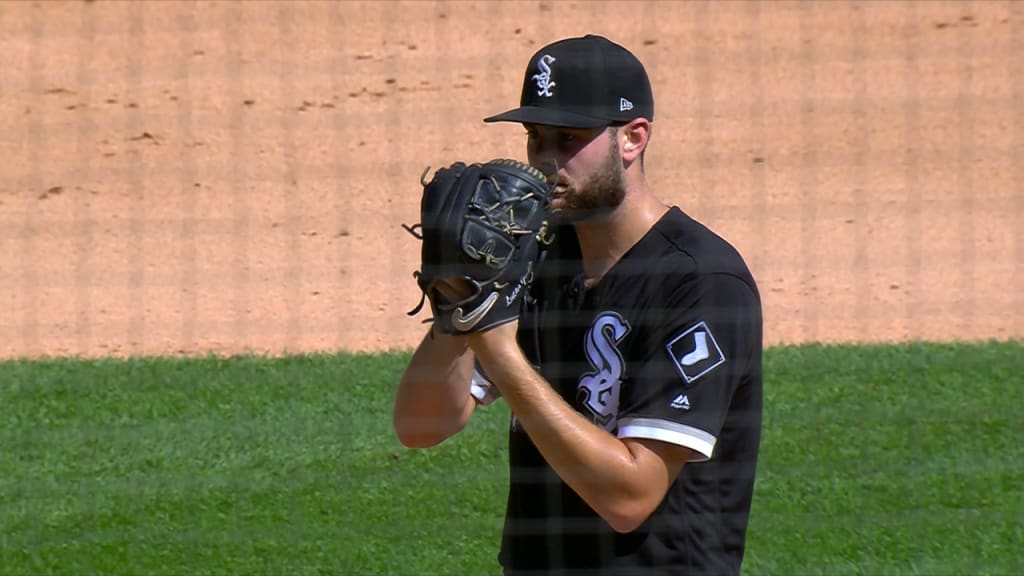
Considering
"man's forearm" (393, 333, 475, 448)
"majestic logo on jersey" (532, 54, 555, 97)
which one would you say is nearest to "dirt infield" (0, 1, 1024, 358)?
"man's forearm" (393, 333, 475, 448)

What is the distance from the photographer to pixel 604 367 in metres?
2.86

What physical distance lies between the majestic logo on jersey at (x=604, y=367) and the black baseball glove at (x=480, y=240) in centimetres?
24

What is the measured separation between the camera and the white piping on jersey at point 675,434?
2.64 meters

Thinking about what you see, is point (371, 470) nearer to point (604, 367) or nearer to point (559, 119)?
point (604, 367)

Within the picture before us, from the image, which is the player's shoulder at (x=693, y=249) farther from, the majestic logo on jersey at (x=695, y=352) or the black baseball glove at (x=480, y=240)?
the black baseball glove at (x=480, y=240)

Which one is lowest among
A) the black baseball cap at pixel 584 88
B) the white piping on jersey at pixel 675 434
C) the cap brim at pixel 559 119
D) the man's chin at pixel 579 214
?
A: the white piping on jersey at pixel 675 434

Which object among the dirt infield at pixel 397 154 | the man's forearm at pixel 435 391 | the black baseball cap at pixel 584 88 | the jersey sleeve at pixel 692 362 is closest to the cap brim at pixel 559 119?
the black baseball cap at pixel 584 88

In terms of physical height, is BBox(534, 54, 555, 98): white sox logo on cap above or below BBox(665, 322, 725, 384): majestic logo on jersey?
above

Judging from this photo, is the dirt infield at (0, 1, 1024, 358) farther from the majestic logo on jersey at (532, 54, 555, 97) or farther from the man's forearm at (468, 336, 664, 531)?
the man's forearm at (468, 336, 664, 531)

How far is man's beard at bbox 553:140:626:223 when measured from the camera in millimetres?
2793

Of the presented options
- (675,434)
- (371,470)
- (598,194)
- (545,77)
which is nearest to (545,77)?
(545,77)

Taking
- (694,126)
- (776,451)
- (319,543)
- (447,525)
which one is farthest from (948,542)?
(694,126)

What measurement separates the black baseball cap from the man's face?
0.03 m

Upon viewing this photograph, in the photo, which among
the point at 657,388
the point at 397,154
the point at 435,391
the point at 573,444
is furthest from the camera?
the point at 397,154
